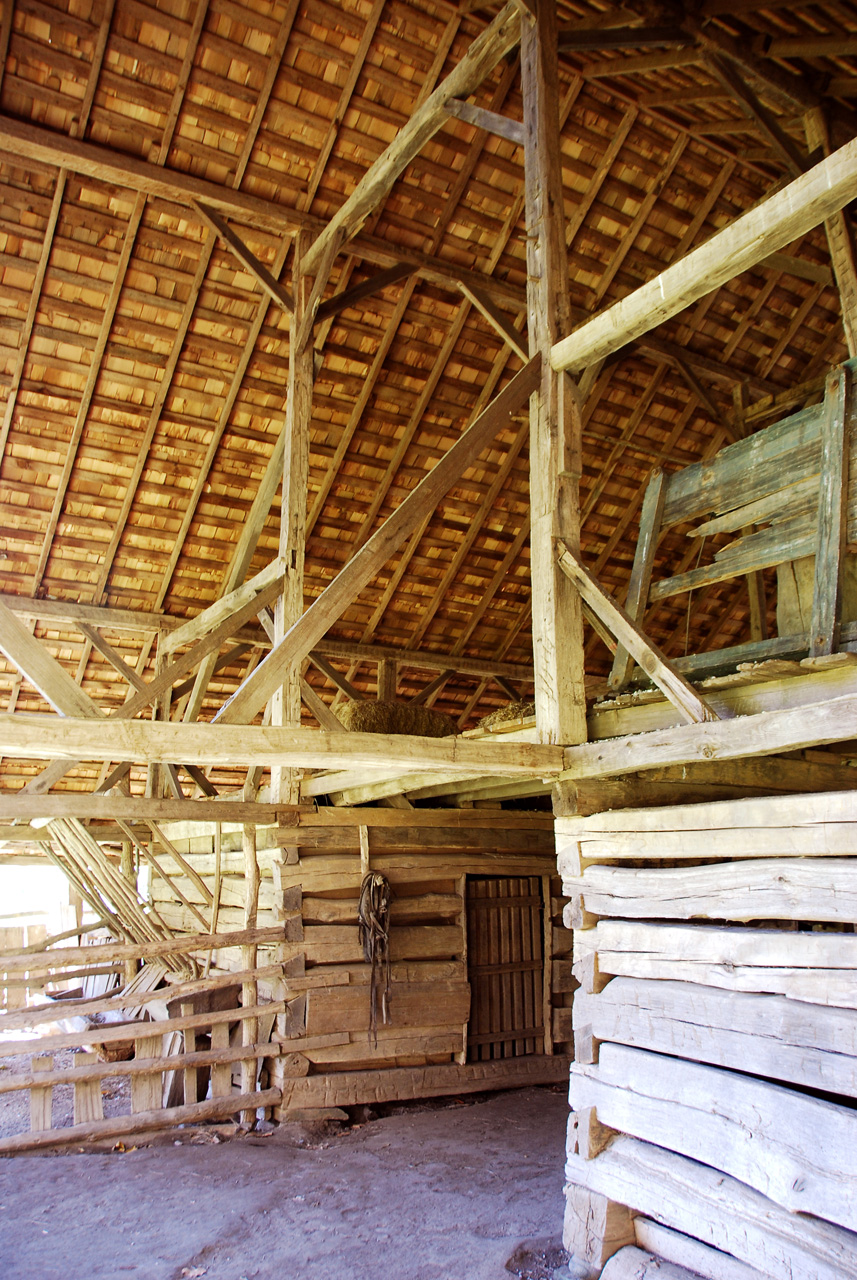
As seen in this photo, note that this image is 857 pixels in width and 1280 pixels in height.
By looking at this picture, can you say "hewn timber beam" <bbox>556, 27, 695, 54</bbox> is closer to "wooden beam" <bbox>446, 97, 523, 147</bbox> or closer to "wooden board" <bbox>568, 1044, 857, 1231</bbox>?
"wooden beam" <bbox>446, 97, 523, 147</bbox>

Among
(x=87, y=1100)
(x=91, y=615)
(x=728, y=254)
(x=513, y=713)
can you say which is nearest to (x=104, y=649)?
(x=91, y=615)

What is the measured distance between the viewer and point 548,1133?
21.4 ft

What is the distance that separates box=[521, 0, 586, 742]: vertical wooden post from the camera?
4.36 meters

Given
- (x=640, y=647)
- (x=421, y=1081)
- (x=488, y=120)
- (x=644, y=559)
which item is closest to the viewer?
(x=640, y=647)

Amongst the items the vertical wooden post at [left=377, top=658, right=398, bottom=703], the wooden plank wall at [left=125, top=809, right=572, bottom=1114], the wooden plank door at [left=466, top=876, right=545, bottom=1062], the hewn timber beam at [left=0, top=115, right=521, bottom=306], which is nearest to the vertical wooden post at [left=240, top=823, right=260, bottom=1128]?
the wooden plank wall at [left=125, top=809, right=572, bottom=1114]

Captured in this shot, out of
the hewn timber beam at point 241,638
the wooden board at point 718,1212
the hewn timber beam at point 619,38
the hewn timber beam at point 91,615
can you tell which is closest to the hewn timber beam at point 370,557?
the wooden board at point 718,1212

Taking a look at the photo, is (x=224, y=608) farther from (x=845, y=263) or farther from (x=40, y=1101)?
(x=845, y=263)

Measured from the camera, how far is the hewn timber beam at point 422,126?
5.25 m

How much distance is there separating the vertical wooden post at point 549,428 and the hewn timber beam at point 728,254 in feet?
0.78

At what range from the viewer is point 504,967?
321 inches

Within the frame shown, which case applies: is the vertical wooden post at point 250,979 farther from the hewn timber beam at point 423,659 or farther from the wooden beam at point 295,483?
the hewn timber beam at point 423,659

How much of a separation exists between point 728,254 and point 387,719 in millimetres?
4541

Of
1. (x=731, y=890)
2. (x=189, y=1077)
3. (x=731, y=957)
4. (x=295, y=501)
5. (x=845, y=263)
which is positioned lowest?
(x=189, y=1077)

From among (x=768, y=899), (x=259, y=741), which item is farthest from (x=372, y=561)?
(x=768, y=899)
